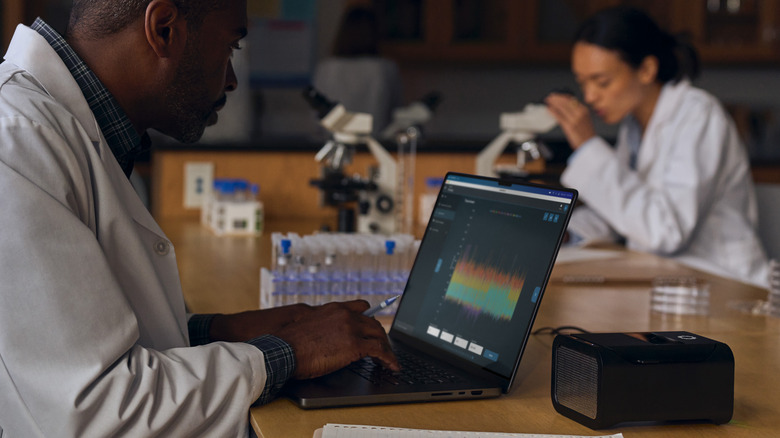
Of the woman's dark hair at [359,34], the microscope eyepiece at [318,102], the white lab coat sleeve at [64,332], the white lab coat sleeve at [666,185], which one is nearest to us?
the white lab coat sleeve at [64,332]

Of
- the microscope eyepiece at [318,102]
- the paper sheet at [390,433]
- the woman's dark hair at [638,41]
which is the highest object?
the woman's dark hair at [638,41]

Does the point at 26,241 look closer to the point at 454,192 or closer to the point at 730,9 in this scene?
the point at 454,192

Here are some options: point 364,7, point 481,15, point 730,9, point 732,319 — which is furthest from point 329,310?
point 730,9

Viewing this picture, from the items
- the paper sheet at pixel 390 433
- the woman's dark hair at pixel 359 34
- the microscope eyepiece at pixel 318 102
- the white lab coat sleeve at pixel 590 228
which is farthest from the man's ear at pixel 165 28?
the woman's dark hair at pixel 359 34

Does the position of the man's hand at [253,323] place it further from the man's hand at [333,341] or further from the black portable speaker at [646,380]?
the black portable speaker at [646,380]

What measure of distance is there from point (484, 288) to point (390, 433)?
0.97 feet

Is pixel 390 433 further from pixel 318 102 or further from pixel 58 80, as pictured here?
pixel 318 102

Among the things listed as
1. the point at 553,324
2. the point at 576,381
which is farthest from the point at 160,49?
the point at 553,324

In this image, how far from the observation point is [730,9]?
5109 mm

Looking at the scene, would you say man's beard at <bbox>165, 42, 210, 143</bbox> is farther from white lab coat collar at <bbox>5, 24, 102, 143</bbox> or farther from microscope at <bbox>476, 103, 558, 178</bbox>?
microscope at <bbox>476, 103, 558, 178</bbox>

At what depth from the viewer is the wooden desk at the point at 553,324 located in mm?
952

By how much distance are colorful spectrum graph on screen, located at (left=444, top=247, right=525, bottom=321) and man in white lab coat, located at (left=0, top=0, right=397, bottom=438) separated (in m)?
0.13

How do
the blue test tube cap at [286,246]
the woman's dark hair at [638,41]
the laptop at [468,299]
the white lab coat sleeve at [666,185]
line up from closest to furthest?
the laptop at [468,299] → the blue test tube cap at [286,246] → the white lab coat sleeve at [666,185] → the woman's dark hair at [638,41]

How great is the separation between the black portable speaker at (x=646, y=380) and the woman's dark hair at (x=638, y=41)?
1775 millimetres
